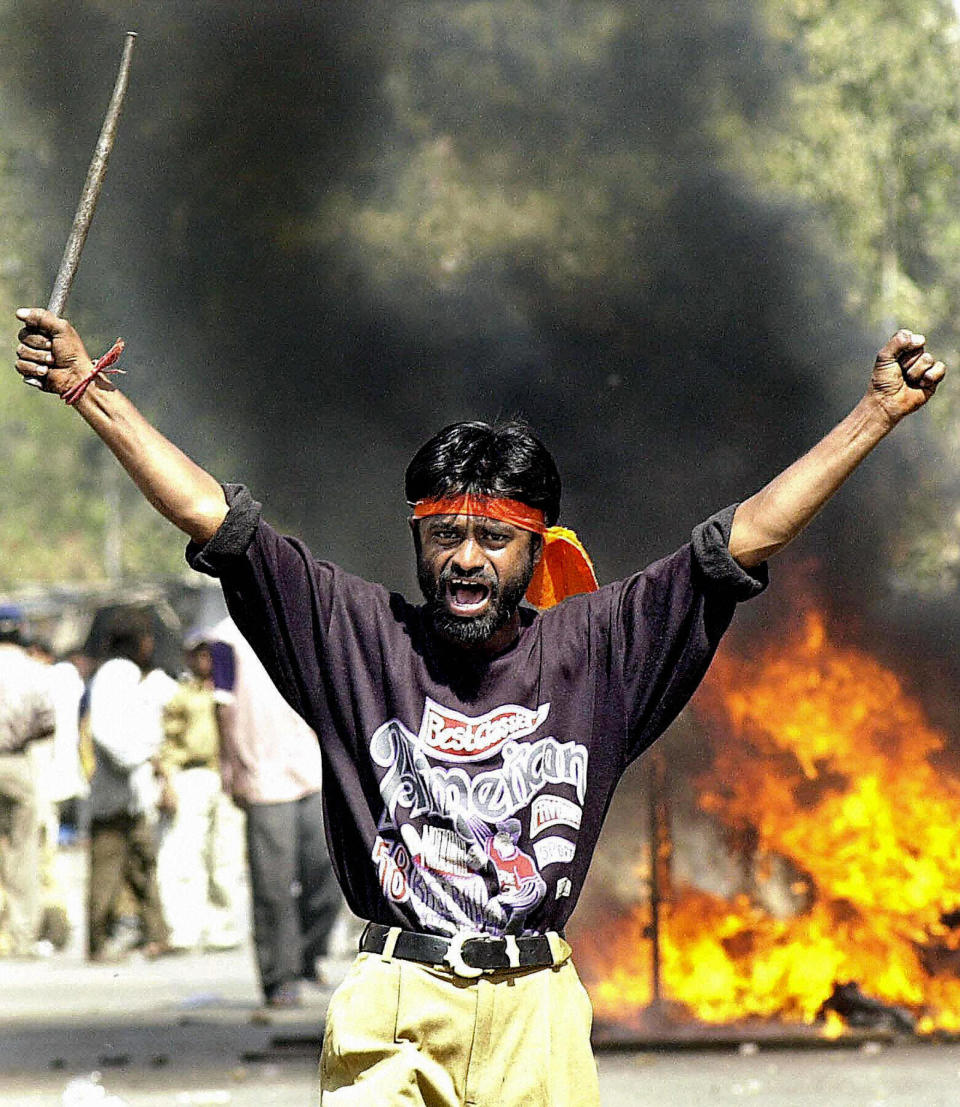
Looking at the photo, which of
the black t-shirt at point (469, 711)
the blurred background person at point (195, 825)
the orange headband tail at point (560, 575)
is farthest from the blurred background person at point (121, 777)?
the black t-shirt at point (469, 711)

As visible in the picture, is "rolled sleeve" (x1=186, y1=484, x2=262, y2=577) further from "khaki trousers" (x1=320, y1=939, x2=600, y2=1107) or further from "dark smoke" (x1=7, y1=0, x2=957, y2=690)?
"dark smoke" (x1=7, y1=0, x2=957, y2=690)

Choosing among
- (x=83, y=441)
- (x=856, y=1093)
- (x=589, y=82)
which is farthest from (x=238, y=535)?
(x=83, y=441)

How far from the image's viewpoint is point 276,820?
31.6 ft

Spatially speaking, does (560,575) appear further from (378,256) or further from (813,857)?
(378,256)

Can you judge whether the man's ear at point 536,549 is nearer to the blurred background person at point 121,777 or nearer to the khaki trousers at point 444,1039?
the khaki trousers at point 444,1039

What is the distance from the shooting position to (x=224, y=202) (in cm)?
1220

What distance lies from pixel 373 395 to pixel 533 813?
8.80m

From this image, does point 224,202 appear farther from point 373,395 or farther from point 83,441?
point 83,441

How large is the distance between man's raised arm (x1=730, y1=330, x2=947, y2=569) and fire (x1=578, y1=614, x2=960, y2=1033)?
16.9ft

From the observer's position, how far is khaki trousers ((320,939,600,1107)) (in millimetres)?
3473

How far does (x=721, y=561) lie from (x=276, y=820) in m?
6.35

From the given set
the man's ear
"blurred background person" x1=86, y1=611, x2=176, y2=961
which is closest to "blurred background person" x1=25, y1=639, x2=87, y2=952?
"blurred background person" x1=86, y1=611, x2=176, y2=961

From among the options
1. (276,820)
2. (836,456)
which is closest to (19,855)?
(276,820)

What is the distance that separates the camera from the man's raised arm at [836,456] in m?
3.49
